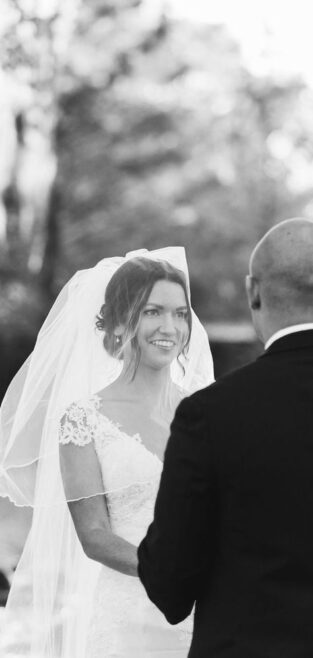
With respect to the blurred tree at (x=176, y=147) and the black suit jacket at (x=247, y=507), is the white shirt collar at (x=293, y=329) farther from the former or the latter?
the blurred tree at (x=176, y=147)

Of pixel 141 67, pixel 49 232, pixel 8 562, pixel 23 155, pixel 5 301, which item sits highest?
Result: pixel 141 67

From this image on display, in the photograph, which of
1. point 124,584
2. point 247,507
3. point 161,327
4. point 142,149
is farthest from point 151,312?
point 142,149

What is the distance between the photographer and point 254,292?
8.01 ft

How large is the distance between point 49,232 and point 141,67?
402 centimetres

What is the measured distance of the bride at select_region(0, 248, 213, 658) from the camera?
362cm

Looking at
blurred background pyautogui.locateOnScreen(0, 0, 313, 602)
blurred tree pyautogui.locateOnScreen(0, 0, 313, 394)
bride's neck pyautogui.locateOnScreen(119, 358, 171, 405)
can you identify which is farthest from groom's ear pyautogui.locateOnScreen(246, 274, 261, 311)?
blurred tree pyautogui.locateOnScreen(0, 0, 313, 394)

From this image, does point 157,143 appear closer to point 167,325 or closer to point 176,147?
point 176,147

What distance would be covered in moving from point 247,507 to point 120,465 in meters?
1.41

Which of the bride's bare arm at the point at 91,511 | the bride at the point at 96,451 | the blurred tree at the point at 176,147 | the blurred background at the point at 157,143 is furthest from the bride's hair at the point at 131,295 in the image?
the blurred tree at the point at 176,147

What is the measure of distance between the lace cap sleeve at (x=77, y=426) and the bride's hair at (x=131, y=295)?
0.29m

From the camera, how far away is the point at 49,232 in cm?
2230

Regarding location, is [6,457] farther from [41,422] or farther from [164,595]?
[164,595]

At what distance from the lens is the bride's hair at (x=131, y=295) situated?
152 inches

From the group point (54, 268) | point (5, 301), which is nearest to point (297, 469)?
point (5, 301)
